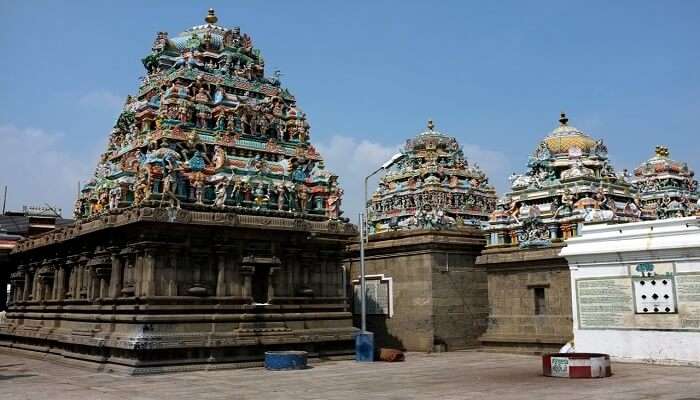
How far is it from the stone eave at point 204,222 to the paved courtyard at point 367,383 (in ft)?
19.2

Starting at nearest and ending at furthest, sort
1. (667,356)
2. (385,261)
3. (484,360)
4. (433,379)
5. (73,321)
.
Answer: (433,379)
(667,356)
(484,360)
(73,321)
(385,261)

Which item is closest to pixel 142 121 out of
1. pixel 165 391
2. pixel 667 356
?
pixel 165 391

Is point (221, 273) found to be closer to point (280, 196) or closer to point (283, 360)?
point (283, 360)

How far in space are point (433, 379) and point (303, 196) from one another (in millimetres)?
14000

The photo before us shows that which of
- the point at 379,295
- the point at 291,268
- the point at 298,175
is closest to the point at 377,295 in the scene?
the point at 379,295

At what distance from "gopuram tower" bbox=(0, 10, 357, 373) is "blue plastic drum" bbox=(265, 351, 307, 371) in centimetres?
228

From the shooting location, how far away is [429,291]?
32.6 meters

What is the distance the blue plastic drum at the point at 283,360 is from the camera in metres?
25.0

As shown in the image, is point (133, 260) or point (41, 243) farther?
point (41, 243)

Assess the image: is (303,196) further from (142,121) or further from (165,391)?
(165,391)

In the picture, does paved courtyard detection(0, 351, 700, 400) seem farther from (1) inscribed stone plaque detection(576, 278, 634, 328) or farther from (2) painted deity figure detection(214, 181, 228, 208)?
(2) painted deity figure detection(214, 181, 228, 208)

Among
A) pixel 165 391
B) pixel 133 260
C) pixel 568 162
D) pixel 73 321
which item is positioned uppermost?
pixel 568 162

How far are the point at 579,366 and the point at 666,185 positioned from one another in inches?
1847

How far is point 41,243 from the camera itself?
35344 mm
